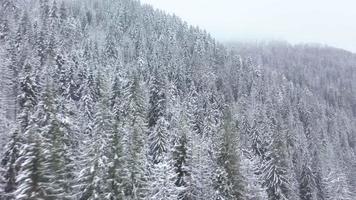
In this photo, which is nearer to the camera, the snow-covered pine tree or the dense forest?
the dense forest

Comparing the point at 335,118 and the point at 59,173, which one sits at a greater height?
the point at 335,118

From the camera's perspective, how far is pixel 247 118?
8131 centimetres

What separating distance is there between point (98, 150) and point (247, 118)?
55.5 meters

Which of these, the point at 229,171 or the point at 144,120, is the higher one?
the point at 144,120

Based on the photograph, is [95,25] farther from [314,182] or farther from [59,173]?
[59,173]

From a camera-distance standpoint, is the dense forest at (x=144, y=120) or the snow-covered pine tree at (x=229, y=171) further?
the snow-covered pine tree at (x=229, y=171)

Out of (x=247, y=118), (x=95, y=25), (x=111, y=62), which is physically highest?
(x=95, y=25)

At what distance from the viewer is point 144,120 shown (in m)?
56.9

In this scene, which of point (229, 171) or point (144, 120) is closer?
point (229, 171)

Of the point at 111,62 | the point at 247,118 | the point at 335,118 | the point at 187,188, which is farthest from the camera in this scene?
the point at 335,118

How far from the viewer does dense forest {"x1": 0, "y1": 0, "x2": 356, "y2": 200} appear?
30.5 metres

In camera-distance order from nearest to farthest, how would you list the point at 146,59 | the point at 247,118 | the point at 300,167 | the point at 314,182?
the point at 314,182, the point at 300,167, the point at 247,118, the point at 146,59

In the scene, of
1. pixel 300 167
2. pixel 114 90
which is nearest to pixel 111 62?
pixel 114 90

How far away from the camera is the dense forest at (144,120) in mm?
30484
